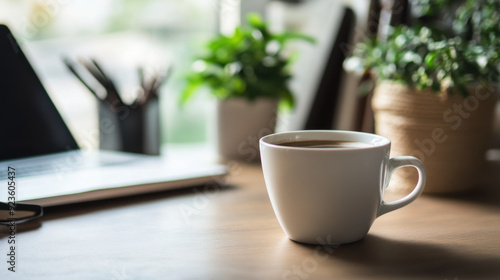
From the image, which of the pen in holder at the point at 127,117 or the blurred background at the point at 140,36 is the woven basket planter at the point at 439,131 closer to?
the blurred background at the point at 140,36

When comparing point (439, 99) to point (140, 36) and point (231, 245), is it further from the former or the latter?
point (140, 36)

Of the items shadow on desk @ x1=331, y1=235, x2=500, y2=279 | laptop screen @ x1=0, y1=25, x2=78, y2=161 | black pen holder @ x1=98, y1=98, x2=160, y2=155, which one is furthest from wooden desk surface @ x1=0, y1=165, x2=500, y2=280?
black pen holder @ x1=98, y1=98, x2=160, y2=155

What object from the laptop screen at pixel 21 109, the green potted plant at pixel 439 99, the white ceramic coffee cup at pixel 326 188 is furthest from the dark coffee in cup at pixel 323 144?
the laptop screen at pixel 21 109

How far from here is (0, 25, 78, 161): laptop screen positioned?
2.24 ft

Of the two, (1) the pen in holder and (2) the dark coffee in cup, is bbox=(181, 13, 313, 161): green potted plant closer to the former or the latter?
(1) the pen in holder

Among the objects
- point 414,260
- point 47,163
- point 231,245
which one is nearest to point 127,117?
point 47,163

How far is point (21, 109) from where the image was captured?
0.70 metres

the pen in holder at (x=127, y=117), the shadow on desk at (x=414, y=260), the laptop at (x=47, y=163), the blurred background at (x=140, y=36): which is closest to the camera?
the shadow on desk at (x=414, y=260)

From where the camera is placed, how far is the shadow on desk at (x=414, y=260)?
0.44m

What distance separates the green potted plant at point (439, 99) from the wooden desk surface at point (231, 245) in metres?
0.06

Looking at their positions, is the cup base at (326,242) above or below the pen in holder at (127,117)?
below

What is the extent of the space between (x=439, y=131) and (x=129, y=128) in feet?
1.71

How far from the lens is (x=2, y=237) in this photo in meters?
0.52

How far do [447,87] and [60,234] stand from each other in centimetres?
49
